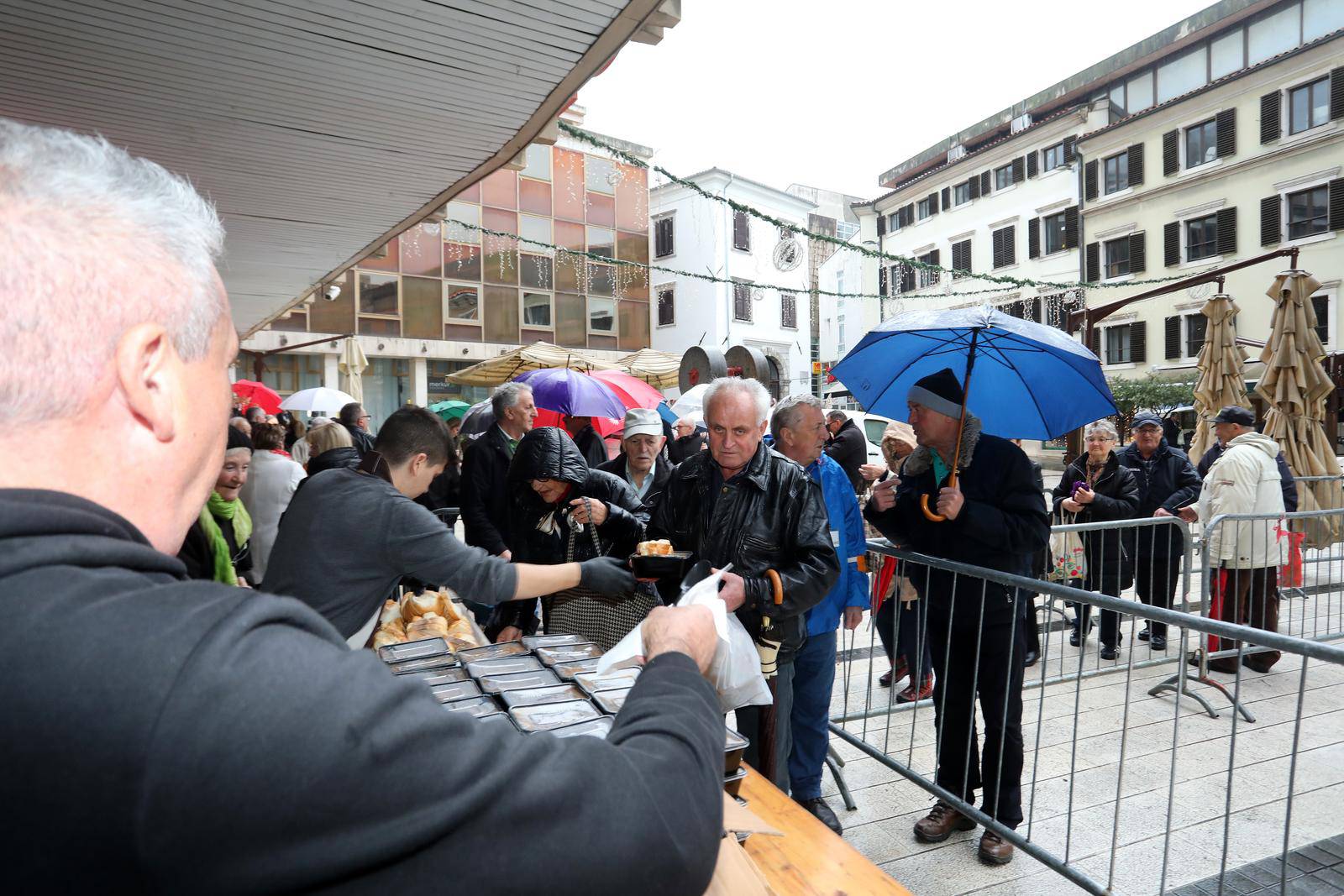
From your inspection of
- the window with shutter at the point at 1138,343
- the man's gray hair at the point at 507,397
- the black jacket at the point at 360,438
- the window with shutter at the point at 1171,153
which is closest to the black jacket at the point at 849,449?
the man's gray hair at the point at 507,397

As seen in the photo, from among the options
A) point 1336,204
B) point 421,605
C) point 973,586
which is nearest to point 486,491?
point 421,605

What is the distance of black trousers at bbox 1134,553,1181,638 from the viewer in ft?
21.1

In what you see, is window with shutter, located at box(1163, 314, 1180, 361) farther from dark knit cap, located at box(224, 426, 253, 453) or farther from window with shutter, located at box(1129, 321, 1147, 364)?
dark knit cap, located at box(224, 426, 253, 453)

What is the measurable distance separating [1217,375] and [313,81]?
970cm

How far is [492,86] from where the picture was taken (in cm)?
464

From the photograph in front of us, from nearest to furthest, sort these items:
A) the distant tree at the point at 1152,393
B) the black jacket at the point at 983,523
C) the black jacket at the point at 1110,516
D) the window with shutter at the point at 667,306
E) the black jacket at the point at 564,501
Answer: the black jacket at the point at 983,523
the black jacket at the point at 564,501
the black jacket at the point at 1110,516
the distant tree at the point at 1152,393
the window with shutter at the point at 667,306

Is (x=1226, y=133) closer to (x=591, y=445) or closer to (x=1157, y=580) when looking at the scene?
(x=1157, y=580)

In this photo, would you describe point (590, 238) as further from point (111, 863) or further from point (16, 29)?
point (111, 863)

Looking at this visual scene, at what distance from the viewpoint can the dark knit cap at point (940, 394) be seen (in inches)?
155

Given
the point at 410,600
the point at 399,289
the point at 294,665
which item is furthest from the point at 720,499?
the point at 399,289

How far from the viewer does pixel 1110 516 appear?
6676mm

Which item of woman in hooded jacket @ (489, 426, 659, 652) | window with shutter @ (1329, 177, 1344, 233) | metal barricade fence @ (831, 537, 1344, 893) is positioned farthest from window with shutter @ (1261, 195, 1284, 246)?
woman in hooded jacket @ (489, 426, 659, 652)

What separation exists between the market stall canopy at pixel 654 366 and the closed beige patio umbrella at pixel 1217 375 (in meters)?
8.84

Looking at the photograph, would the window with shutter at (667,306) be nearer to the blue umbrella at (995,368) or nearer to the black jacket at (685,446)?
the black jacket at (685,446)
